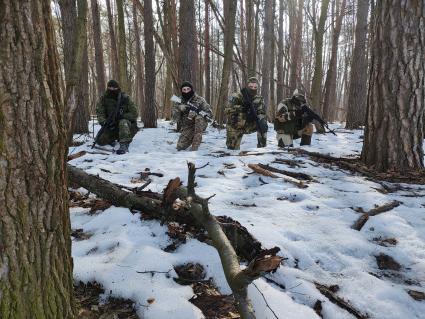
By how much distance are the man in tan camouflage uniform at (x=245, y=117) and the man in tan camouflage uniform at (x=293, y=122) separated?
1.01ft

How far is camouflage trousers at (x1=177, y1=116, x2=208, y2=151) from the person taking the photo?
6.17 metres

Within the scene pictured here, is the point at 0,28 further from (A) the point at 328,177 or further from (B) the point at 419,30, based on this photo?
(B) the point at 419,30

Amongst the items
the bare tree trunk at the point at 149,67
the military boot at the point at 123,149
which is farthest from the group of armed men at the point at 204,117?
the bare tree trunk at the point at 149,67

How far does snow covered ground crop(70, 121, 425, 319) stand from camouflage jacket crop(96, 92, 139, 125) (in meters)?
2.64

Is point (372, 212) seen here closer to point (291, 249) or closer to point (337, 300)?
point (291, 249)

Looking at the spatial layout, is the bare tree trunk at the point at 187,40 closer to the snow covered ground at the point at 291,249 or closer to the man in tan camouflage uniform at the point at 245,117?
the man in tan camouflage uniform at the point at 245,117

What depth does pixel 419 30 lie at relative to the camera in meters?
3.68

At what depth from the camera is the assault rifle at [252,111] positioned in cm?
634

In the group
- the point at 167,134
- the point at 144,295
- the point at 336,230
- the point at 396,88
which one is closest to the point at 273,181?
→ the point at 336,230

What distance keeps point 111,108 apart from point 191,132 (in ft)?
4.73

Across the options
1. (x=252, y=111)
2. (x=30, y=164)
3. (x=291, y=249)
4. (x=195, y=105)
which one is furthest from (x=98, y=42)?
(x=30, y=164)

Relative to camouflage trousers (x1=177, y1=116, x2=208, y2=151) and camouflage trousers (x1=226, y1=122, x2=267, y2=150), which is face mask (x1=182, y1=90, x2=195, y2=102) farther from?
camouflage trousers (x1=226, y1=122, x2=267, y2=150)

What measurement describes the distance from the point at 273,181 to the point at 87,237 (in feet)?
6.54

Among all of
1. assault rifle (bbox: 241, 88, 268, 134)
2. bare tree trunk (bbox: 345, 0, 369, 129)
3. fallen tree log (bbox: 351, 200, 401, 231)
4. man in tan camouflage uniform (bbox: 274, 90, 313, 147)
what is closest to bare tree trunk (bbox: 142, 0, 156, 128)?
assault rifle (bbox: 241, 88, 268, 134)
